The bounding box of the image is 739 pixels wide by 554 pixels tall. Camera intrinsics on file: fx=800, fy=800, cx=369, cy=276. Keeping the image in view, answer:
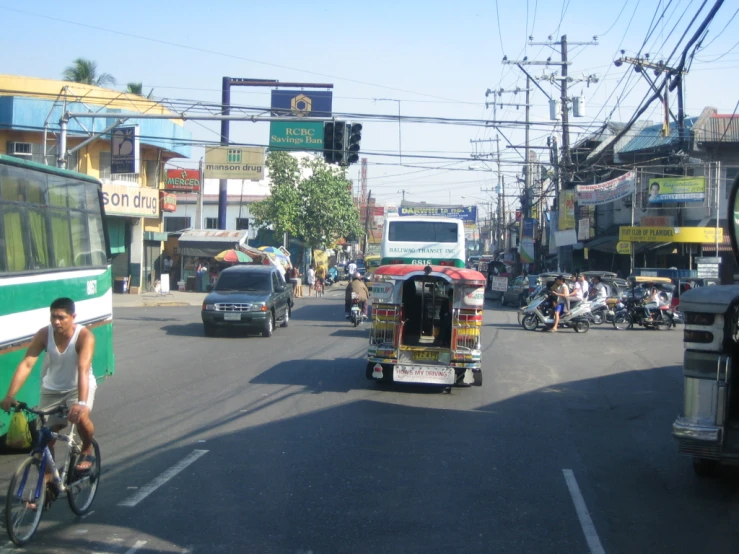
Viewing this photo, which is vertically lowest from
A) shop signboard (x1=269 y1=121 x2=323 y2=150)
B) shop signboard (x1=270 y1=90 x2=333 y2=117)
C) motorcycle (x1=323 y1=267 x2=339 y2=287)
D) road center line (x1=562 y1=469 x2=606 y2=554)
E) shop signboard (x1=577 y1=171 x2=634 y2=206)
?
motorcycle (x1=323 y1=267 x2=339 y2=287)

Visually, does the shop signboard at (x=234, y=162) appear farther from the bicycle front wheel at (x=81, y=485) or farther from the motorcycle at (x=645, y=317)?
the bicycle front wheel at (x=81, y=485)

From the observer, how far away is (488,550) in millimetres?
5945

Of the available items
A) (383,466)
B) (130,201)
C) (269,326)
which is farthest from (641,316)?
(130,201)

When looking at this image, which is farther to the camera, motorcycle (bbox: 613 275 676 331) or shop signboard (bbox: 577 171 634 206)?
shop signboard (bbox: 577 171 634 206)

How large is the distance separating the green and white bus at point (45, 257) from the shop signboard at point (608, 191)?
2693cm

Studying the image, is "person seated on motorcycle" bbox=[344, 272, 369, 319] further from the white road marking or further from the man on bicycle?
the white road marking

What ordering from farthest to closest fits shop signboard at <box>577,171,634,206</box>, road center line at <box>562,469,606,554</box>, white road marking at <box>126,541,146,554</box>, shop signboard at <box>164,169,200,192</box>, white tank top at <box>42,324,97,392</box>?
1. shop signboard at <box>164,169,200,192</box>
2. shop signboard at <box>577,171,634,206</box>
3. white tank top at <box>42,324,97,392</box>
4. road center line at <box>562,469,606,554</box>
5. white road marking at <box>126,541,146,554</box>

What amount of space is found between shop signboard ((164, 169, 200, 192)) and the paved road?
26.6 metres

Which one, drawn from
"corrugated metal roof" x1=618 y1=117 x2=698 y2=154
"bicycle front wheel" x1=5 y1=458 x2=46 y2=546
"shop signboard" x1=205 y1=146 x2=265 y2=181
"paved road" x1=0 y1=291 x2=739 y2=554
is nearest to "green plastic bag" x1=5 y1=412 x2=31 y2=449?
"paved road" x1=0 y1=291 x2=739 y2=554

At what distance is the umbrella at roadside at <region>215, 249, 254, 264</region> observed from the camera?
4041cm

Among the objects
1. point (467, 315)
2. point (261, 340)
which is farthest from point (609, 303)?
point (467, 315)

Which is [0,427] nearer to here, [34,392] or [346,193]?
[34,392]

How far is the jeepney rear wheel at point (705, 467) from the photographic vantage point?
8.19 m

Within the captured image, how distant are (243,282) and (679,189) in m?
19.8
